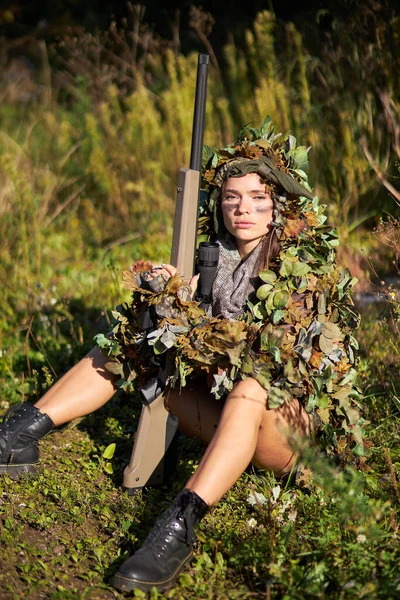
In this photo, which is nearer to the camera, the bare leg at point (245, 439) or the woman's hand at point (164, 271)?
the bare leg at point (245, 439)

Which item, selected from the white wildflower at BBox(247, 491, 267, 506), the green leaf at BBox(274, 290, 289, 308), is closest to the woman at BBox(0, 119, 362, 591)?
the green leaf at BBox(274, 290, 289, 308)

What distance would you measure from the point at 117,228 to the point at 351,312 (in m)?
3.35

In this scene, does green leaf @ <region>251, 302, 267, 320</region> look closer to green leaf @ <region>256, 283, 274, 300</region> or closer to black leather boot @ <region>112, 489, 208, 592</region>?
green leaf @ <region>256, 283, 274, 300</region>

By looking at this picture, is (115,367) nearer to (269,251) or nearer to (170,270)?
(170,270)

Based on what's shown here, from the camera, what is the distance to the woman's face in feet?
9.32

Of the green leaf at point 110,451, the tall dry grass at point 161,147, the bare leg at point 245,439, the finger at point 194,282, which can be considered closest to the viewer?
the bare leg at point 245,439

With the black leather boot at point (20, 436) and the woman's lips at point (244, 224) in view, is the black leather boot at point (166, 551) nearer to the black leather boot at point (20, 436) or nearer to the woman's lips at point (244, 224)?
the black leather boot at point (20, 436)

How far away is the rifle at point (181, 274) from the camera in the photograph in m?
2.87

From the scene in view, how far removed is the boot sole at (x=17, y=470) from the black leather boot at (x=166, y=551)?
0.84m

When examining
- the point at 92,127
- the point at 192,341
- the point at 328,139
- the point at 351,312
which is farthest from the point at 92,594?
the point at 92,127

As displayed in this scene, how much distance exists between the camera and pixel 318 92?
5301mm

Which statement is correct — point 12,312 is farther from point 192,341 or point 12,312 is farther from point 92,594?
point 92,594

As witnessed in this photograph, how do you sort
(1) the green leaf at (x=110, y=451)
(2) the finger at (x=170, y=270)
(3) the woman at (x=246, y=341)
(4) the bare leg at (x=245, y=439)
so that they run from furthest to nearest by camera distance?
1. (1) the green leaf at (x=110, y=451)
2. (2) the finger at (x=170, y=270)
3. (3) the woman at (x=246, y=341)
4. (4) the bare leg at (x=245, y=439)

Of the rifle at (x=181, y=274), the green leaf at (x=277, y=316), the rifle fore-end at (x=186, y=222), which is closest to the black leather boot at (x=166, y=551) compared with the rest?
the rifle at (x=181, y=274)
